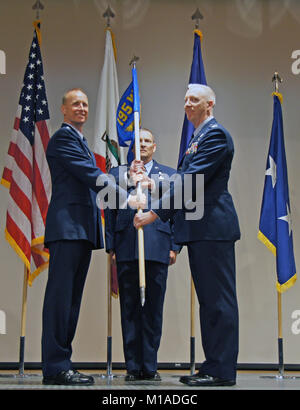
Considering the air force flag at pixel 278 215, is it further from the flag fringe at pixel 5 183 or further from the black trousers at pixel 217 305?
the flag fringe at pixel 5 183

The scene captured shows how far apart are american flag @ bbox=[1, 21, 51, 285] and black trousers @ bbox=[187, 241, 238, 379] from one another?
5.37 feet

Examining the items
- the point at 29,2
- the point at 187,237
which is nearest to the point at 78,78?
the point at 29,2

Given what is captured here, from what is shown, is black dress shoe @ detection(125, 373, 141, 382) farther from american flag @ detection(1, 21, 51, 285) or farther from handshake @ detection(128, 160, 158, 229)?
american flag @ detection(1, 21, 51, 285)

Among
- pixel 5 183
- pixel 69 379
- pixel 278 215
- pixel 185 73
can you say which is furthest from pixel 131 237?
pixel 185 73

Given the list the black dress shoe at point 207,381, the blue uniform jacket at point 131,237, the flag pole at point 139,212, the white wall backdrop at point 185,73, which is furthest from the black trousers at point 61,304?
the white wall backdrop at point 185,73

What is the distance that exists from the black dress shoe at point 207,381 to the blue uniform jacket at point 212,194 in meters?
0.72

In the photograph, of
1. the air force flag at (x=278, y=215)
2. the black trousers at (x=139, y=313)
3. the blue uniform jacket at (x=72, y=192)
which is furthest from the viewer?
the air force flag at (x=278, y=215)

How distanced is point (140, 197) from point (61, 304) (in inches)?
30.3

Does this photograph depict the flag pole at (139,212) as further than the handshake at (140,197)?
No

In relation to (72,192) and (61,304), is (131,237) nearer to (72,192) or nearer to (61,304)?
(72,192)

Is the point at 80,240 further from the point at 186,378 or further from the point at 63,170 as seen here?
the point at 186,378

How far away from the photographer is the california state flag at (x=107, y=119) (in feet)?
15.0

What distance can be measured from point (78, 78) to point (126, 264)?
99.4 inches

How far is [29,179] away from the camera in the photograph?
434 centimetres
